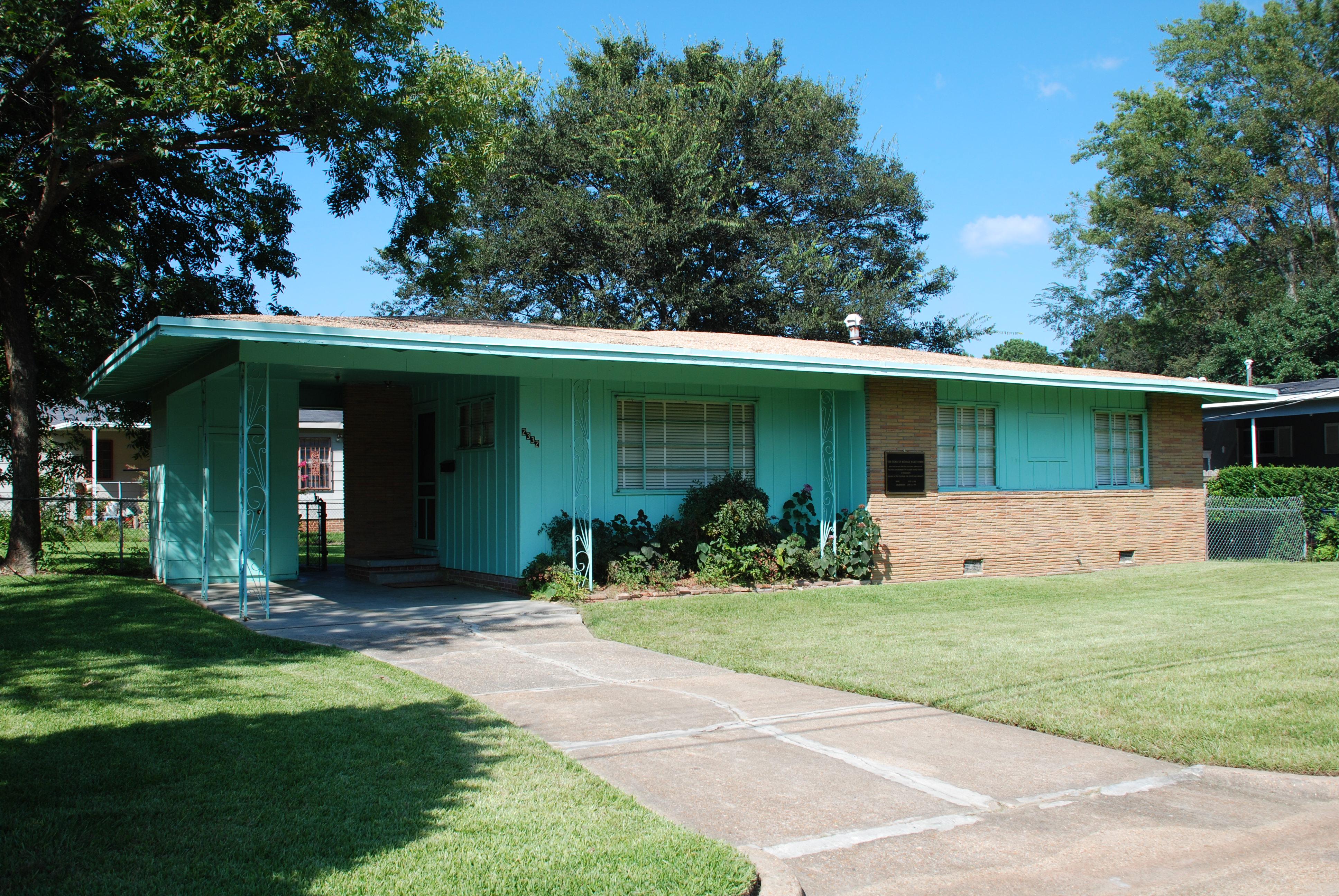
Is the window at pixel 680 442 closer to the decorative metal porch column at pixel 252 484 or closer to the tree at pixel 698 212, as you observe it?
the decorative metal porch column at pixel 252 484

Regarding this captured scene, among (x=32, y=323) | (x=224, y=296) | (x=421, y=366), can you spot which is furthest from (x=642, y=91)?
(x=421, y=366)

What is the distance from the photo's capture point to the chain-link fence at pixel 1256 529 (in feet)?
56.3

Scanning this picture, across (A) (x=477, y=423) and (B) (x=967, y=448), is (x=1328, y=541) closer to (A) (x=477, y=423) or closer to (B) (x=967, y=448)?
(B) (x=967, y=448)

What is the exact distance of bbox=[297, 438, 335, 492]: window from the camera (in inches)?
1206

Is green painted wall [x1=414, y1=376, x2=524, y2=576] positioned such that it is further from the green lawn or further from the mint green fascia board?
the green lawn

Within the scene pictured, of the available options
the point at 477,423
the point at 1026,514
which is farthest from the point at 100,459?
the point at 1026,514

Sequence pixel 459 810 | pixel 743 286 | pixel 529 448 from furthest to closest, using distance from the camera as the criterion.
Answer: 1. pixel 743 286
2. pixel 529 448
3. pixel 459 810

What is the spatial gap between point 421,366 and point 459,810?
7.55m

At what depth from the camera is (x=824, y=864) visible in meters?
4.01

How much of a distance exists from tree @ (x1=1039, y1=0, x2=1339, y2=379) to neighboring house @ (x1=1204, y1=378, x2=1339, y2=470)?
462 inches

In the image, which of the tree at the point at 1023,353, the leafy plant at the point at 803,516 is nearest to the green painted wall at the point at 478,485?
the leafy plant at the point at 803,516

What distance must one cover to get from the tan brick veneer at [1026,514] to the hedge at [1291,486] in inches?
81.8

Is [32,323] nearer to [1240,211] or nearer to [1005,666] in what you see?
[1005,666]

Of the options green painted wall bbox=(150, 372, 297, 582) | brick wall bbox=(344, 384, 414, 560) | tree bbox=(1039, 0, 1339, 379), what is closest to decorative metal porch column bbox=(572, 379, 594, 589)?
brick wall bbox=(344, 384, 414, 560)
